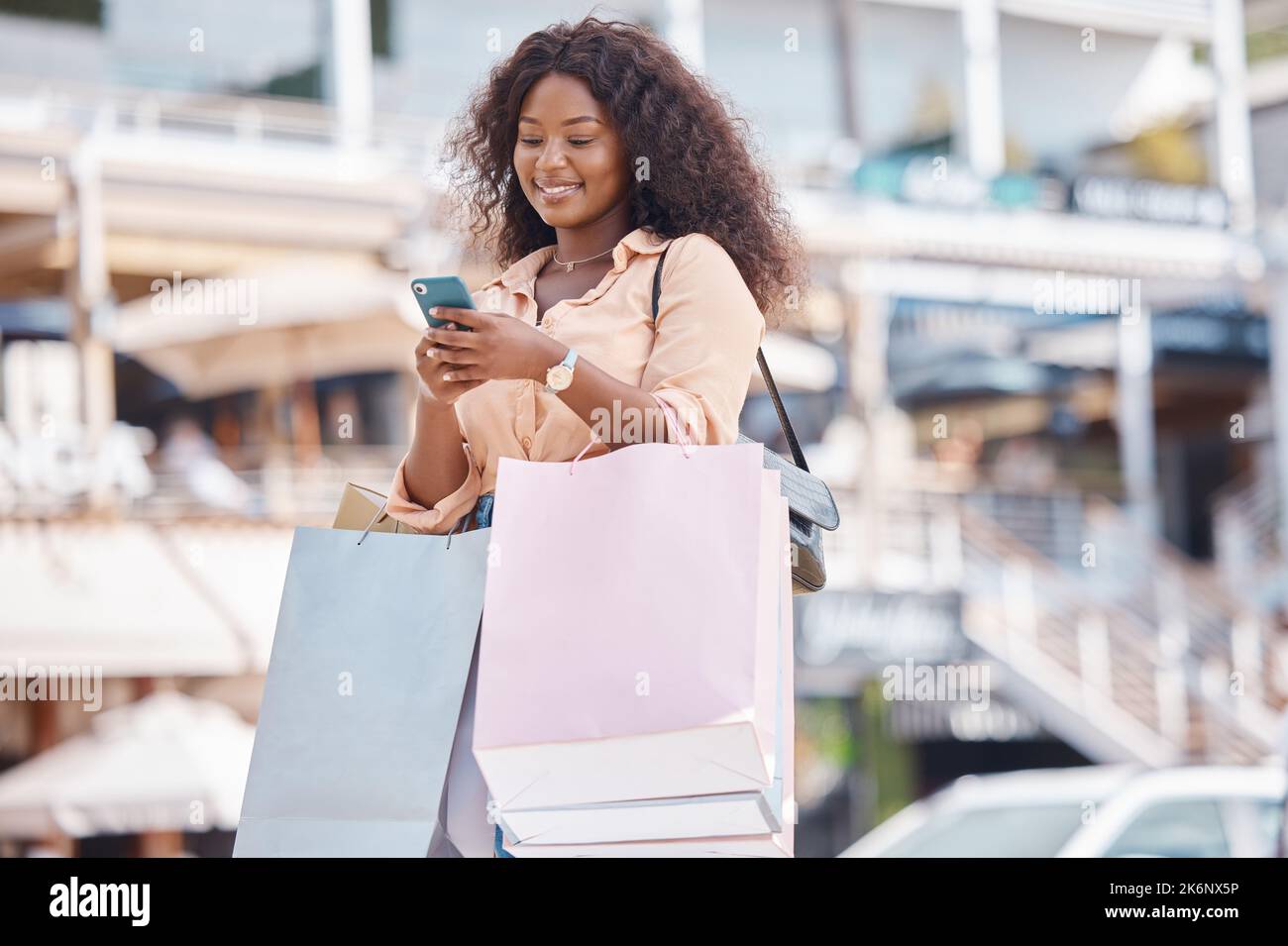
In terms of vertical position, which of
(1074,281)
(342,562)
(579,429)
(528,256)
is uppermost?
(1074,281)

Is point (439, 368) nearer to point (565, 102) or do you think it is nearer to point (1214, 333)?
point (565, 102)

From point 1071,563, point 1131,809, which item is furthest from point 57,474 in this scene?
point 1071,563

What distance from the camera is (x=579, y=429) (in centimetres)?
209

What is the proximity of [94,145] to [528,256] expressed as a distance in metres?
10.5

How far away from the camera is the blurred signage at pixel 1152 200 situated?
1598 centimetres

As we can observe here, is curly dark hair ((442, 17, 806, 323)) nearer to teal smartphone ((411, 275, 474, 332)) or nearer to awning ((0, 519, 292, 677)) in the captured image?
teal smartphone ((411, 275, 474, 332))

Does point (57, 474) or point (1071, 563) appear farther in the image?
point (1071, 563)

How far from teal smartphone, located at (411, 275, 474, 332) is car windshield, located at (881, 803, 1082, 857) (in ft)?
15.3

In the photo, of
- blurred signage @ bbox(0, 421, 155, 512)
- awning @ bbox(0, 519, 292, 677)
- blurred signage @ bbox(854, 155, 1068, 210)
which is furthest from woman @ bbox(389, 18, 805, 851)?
blurred signage @ bbox(854, 155, 1068, 210)

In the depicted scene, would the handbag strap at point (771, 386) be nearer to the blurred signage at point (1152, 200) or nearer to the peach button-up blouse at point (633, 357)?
the peach button-up blouse at point (633, 357)

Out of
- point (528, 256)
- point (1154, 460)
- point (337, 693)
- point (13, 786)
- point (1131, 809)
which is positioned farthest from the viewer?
point (1154, 460)

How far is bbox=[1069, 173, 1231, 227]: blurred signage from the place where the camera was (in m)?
16.0

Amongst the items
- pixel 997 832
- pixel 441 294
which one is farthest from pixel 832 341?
pixel 441 294

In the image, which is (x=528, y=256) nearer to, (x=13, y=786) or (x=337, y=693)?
(x=337, y=693)
